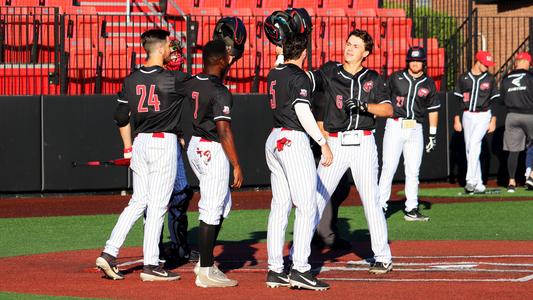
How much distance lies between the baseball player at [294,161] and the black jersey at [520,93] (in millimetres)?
10414

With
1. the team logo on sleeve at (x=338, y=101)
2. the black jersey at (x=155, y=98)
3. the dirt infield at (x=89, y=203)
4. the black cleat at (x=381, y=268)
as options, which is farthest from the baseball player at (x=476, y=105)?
the black jersey at (x=155, y=98)

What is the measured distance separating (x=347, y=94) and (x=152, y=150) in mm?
2206

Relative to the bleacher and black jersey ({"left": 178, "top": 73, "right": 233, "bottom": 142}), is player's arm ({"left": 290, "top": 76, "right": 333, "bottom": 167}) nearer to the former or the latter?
black jersey ({"left": 178, "top": 73, "right": 233, "bottom": 142})

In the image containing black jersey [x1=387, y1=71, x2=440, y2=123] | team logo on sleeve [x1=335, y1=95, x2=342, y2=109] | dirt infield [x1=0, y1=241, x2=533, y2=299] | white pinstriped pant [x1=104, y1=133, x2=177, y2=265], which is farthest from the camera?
black jersey [x1=387, y1=71, x2=440, y2=123]

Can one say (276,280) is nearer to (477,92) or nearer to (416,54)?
(416,54)

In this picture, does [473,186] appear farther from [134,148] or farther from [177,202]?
[134,148]

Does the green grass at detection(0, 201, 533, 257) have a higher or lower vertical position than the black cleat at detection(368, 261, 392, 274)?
lower

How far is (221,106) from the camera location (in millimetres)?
9188

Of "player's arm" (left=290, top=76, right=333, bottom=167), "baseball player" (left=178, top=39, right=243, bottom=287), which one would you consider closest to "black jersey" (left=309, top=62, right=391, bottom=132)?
"player's arm" (left=290, top=76, right=333, bottom=167)

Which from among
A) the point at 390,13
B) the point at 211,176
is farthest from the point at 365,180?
the point at 390,13

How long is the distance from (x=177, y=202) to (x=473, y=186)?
8596 millimetres

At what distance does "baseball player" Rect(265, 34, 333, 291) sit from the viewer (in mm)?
9016

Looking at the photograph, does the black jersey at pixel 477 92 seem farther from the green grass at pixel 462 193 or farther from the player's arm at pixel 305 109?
the player's arm at pixel 305 109

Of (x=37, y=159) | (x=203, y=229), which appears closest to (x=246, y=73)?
(x=37, y=159)
